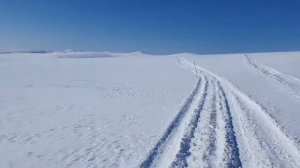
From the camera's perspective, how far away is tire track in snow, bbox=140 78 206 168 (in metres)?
9.23

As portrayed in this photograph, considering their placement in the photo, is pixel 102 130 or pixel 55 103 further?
pixel 55 103

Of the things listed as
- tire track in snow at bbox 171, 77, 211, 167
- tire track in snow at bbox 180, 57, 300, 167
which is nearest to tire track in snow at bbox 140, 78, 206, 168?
tire track in snow at bbox 171, 77, 211, 167

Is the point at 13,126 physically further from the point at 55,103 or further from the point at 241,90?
the point at 241,90

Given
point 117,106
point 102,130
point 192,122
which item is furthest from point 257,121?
point 117,106

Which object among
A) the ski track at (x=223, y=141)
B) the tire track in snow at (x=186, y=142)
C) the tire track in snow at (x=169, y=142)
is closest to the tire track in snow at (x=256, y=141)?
the ski track at (x=223, y=141)

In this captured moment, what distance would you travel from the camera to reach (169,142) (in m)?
11.0

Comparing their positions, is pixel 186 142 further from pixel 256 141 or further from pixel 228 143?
pixel 256 141

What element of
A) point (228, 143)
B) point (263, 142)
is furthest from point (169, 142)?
point (263, 142)

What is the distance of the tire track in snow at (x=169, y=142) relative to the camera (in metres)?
9.23

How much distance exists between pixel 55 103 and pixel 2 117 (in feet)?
12.8

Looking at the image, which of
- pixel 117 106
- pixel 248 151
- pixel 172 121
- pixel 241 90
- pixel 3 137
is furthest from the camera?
pixel 241 90

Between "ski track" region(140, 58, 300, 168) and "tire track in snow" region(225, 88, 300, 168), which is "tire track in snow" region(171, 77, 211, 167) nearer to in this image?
"ski track" region(140, 58, 300, 168)

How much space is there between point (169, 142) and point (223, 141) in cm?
139

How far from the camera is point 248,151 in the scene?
991 centimetres
